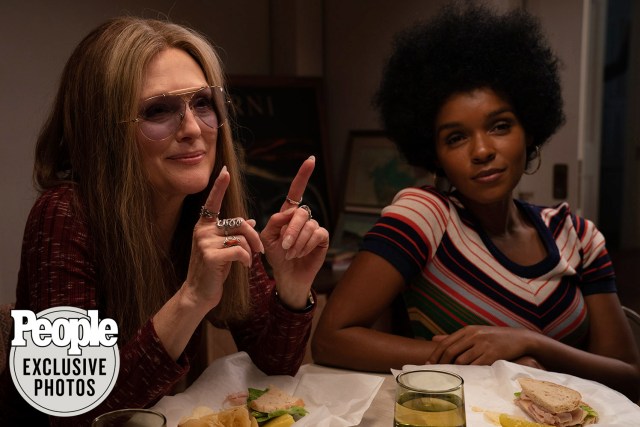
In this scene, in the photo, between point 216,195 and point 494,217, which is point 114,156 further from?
point 494,217

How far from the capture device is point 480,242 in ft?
5.90

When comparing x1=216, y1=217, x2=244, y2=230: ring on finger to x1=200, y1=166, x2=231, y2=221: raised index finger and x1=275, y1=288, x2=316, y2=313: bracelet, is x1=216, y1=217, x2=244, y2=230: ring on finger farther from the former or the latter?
x1=275, y1=288, x2=316, y2=313: bracelet

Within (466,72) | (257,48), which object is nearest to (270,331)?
(466,72)

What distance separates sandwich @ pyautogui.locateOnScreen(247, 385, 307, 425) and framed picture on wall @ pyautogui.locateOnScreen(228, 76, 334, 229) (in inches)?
79.1

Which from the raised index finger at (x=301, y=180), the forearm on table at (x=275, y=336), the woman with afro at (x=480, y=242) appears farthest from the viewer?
the woman with afro at (x=480, y=242)

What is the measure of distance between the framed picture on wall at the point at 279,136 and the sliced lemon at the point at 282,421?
209 cm

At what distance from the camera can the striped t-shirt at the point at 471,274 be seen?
171cm

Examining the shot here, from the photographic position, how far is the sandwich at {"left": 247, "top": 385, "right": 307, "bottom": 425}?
114 centimetres

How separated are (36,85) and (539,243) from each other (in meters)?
2.06

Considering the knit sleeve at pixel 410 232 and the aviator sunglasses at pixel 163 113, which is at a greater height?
the aviator sunglasses at pixel 163 113

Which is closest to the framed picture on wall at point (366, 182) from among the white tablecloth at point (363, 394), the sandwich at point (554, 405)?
the white tablecloth at point (363, 394)

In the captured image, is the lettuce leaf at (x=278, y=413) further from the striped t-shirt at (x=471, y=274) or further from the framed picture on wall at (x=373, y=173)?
the framed picture on wall at (x=373, y=173)

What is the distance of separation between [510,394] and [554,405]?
123 millimetres

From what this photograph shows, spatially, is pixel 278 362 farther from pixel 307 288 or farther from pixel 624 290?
pixel 624 290
